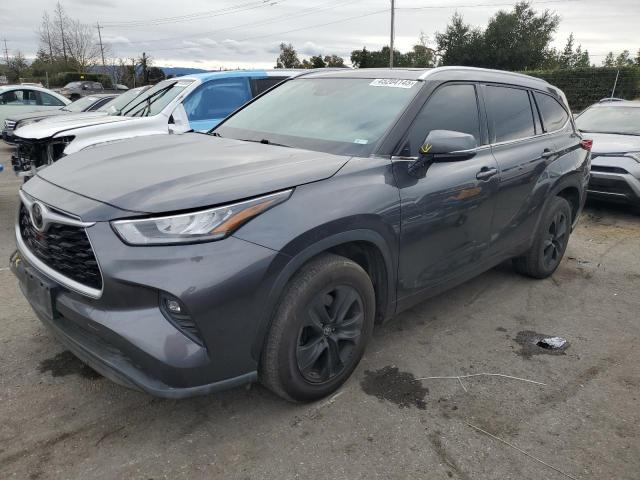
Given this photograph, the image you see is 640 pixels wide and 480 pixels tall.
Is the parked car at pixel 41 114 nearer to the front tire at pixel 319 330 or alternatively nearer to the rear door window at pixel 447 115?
the rear door window at pixel 447 115

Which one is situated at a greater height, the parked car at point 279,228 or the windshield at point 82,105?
the windshield at point 82,105

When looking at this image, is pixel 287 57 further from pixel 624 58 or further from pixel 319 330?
pixel 319 330

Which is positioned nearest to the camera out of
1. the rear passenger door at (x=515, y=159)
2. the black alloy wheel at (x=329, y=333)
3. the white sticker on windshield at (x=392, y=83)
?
the black alloy wheel at (x=329, y=333)

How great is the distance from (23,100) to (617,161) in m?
14.6

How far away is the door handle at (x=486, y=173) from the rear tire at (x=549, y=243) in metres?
1.10

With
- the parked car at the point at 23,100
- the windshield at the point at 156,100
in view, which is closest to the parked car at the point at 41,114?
the parked car at the point at 23,100

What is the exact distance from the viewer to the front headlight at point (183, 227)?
220 cm

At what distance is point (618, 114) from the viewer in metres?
8.45

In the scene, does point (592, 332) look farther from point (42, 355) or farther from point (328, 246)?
point (42, 355)

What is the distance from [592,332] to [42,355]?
3.85 meters

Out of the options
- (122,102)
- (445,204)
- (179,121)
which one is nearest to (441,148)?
(445,204)

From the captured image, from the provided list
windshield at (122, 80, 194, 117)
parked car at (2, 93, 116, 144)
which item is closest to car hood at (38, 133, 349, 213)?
windshield at (122, 80, 194, 117)

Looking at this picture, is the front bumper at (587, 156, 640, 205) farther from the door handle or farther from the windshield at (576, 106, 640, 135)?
the door handle

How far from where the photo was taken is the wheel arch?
2.37 m
